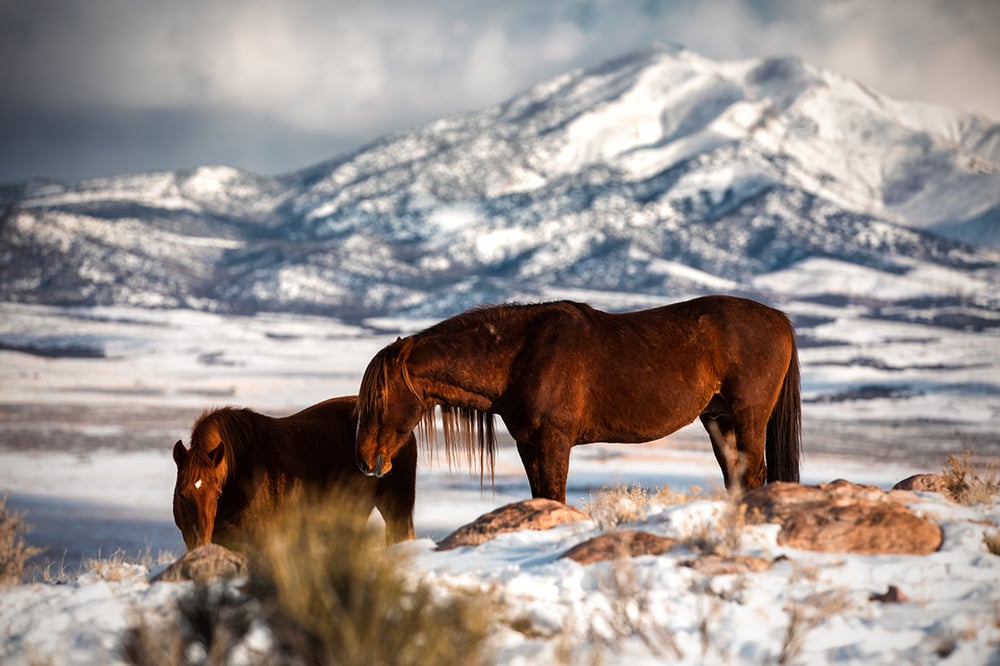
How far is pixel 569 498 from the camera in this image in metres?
29.0

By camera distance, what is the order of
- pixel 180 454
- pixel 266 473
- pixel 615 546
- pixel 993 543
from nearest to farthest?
1. pixel 615 546
2. pixel 993 543
3. pixel 180 454
4. pixel 266 473

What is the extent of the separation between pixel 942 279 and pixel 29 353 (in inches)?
5127

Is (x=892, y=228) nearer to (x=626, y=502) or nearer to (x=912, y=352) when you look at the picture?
(x=912, y=352)

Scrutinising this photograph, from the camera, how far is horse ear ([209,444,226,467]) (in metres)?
7.55

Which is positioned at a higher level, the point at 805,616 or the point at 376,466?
the point at 376,466

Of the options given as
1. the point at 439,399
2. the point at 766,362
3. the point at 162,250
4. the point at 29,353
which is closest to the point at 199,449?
the point at 439,399

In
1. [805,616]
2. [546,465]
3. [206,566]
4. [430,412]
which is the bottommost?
[805,616]

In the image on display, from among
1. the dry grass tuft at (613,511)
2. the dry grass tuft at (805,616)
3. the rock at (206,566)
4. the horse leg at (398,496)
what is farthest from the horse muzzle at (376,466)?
the dry grass tuft at (805,616)

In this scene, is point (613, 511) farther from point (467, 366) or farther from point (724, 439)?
point (724, 439)

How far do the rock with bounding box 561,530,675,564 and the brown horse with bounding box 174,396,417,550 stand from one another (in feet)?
5.69

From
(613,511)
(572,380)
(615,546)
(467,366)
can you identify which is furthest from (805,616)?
(467,366)

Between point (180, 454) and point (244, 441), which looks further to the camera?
point (244, 441)

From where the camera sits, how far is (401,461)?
891 centimetres

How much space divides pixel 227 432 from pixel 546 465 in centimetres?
231
